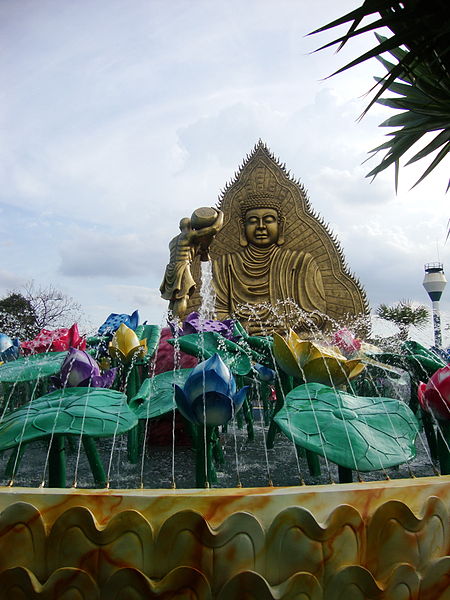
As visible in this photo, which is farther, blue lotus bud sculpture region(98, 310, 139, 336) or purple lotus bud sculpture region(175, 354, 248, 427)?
blue lotus bud sculpture region(98, 310, 139, 336)

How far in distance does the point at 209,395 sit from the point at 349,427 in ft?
1.94

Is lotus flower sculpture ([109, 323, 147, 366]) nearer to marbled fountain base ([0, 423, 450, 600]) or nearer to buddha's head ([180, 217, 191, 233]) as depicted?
marbled fountain base ([0, 423, 450, 600])

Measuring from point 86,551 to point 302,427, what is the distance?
97 cm

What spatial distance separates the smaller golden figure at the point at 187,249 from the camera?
7.96m

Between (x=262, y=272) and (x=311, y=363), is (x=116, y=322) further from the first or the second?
(x=262, y=272)

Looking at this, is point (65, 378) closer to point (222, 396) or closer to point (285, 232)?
point (222, 396)

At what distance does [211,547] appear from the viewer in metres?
1.30

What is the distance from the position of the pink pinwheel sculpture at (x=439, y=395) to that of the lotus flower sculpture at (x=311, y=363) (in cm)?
45

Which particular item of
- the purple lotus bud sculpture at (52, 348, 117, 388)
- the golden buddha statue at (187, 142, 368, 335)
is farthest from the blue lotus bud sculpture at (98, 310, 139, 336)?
the golden buddha statue at (187, 142, 368, 335)

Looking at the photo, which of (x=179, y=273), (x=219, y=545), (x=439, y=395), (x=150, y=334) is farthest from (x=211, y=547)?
(x=179, y=273)

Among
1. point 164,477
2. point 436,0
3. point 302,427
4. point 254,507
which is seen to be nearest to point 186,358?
point 164,477

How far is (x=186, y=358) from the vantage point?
3908 millimetres

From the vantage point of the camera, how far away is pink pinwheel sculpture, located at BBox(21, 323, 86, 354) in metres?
3.98

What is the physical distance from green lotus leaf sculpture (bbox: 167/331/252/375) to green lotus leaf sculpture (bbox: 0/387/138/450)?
935 mm
